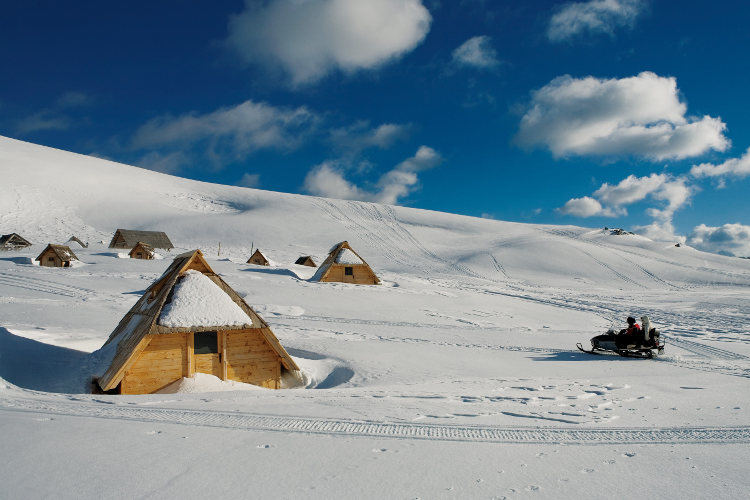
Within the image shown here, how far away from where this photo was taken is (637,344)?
13.3m

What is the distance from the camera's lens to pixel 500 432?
5613mm

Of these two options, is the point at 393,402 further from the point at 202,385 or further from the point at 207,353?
the point at 207,353

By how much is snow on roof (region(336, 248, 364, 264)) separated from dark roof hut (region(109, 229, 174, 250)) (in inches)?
1116

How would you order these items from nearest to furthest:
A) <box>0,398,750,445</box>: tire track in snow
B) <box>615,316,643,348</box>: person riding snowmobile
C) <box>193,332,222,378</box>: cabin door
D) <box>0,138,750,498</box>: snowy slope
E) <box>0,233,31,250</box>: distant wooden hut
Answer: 1. <box>0,138,750,498</box>: snowy slope
2. <box>0,398,750,445</box>: tire track in snow
3. <box>193,332,222,378</box>: cabin door
4. <box>615,316,643,348</box>: person riding snowmobile
5. <box>0,233,31,250</box>: distant wooden hut

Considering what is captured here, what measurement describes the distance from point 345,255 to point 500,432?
2507 cm

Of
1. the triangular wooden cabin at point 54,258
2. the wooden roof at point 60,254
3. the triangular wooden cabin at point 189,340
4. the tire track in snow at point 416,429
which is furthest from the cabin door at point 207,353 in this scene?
the wooden roof at point 60,254

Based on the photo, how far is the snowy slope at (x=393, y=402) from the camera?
13.5 feet

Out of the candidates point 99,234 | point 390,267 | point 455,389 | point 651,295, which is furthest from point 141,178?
point 455,389

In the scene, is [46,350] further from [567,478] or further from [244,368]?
[567,478]

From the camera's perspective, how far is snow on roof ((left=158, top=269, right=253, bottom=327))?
1038 centimetres

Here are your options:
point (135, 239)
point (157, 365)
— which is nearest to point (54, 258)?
point (135, 239)

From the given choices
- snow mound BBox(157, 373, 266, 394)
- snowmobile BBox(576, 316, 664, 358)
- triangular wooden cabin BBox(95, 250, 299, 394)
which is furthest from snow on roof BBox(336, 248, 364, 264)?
snow mound BBox(157, 373, 266, 394)

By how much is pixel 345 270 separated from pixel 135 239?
2980 centimetres

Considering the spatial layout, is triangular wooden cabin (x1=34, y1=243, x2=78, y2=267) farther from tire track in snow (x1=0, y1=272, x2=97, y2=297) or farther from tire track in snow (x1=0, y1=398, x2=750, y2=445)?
tire track in snow (x1=0, y1=398, x2=750, y2=445)
